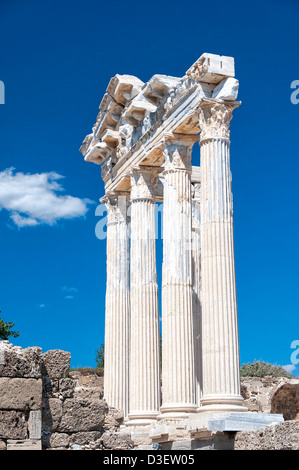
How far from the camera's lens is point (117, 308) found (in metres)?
29.1

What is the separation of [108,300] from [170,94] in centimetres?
890

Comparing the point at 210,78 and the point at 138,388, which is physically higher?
the point at 210,78

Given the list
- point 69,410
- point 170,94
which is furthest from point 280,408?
point 69,410

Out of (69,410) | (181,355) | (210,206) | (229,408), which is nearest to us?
(69,410)

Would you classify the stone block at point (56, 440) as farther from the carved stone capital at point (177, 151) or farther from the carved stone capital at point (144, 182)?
the carved stone capital at point (144, 182)

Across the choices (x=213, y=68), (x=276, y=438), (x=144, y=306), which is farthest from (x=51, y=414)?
(x=144, y=306)

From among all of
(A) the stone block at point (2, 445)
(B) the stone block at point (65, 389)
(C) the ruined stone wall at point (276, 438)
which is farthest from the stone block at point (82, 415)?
(C) the ruined stone wall at point (276, 438)

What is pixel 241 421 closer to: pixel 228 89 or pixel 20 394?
pixel 20 394

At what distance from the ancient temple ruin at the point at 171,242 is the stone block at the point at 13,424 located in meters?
6.89

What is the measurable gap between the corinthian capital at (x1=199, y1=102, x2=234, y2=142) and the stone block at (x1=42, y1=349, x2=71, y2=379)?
29.4 ft

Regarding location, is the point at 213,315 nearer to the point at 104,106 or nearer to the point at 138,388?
the point at 138,388

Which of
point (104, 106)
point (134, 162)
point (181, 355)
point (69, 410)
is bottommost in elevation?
point (69, 410)

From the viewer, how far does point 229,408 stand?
63.6ft

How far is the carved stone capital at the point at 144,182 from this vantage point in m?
27.5
